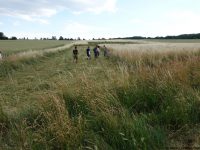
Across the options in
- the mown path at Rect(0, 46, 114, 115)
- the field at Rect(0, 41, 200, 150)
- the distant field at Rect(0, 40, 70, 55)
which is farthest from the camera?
the distant field at Rect(0, 40, 70, 55)

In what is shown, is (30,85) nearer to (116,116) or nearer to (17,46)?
(116,116)

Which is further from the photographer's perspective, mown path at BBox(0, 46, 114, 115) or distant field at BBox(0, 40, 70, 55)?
distant field at BBox(0, 40, 70, 55)

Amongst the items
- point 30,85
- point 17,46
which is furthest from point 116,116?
point 17,46

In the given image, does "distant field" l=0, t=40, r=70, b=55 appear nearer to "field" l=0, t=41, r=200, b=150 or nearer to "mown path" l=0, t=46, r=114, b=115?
"mown path" l=0, t=46, r=114, b=115

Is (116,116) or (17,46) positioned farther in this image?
(17,46)

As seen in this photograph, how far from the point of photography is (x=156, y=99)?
223 inches

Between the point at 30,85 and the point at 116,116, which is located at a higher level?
the point at 116,116

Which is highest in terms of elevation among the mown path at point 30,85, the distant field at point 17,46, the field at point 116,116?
the field at point 116,116

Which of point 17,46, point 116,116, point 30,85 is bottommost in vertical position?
point 17,46

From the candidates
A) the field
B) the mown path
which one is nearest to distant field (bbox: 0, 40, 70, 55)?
the mown path

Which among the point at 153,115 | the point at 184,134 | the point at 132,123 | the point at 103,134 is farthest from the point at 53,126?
the point at 184,134

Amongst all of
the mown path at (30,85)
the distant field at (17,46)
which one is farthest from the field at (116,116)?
the distant field at (17,46)

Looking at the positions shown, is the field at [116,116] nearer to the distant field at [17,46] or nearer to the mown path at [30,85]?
the mown path at [30,85]

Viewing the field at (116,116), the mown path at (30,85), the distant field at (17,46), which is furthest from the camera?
the distant field at (17,46)
